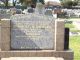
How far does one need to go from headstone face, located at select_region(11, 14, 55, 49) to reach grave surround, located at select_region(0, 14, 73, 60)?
0.13 meters

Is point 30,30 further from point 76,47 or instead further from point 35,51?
point 76,47

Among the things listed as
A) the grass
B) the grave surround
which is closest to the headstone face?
the grave surround

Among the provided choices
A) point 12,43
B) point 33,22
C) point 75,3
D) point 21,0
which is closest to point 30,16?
point 33,22

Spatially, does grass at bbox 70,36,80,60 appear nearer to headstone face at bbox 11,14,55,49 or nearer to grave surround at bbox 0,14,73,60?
grave surround at bbox 0,14,73,60

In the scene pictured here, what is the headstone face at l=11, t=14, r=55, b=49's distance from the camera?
353 inches

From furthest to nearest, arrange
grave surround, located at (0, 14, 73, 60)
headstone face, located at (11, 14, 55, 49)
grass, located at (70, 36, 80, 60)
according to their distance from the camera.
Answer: grass, located at (70, 36, 80, 60) → headstone face, located at (11, 14, 55, 49) → grave surround, located at (0, 14, 73, 60)

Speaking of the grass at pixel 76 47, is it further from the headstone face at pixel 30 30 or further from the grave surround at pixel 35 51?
the headstone face at pixel 30 30

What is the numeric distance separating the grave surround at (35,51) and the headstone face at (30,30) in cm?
13

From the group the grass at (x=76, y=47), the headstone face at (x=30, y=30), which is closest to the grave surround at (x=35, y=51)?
the headstone face at (x=30, y=30)

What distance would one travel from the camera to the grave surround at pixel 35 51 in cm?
887

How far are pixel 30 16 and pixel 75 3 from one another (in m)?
70.6

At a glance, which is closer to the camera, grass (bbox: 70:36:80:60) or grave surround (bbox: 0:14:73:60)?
grave surround (bbox: 0:14:73:60)

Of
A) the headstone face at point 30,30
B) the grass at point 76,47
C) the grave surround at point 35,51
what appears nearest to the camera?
Result: the grave surround at point 35,51

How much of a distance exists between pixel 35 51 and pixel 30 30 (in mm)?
617
